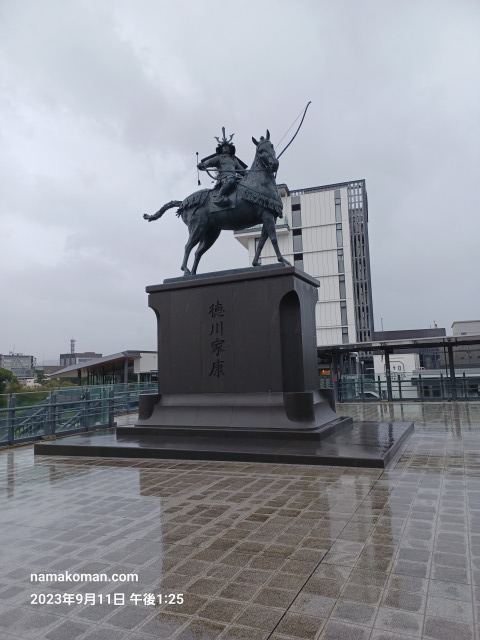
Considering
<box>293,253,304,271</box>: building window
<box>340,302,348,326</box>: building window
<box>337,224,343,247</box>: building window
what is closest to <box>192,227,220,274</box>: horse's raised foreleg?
<box>340,302,348,326</box>: building window

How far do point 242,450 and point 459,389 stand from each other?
47.3 ft

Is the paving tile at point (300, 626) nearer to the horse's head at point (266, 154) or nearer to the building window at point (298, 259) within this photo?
the horse's head at point (266, 154)

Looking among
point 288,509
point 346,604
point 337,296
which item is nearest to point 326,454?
point 288,509

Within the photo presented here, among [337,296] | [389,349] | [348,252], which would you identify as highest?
[348,252]

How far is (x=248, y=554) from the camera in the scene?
11.1 feet

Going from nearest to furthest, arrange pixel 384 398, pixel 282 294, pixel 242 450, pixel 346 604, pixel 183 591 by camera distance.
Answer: pixel 346 604, pixel 183 591, pixel 242 450, pixel 282 294, pixel 384 398

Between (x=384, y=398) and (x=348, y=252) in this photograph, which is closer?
(x=384, y=398)

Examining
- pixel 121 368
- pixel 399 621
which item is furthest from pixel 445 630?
pixel 121 368

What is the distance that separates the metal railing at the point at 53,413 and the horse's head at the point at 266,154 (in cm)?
720

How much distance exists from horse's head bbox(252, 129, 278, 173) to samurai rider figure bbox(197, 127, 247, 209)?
49cm

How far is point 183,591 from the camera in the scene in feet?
9.39

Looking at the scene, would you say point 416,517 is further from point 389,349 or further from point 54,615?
point 389,349

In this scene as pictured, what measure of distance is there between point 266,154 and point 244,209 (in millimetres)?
1106

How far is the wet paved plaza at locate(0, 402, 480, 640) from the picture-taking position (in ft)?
8.18
